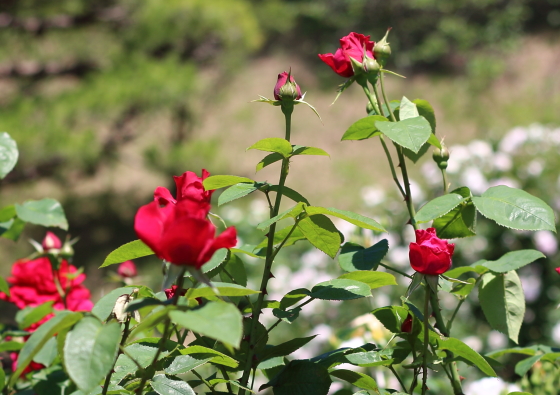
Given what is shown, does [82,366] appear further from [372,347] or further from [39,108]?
[39,108]

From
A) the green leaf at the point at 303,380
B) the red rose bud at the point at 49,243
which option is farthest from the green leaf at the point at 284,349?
the red rose bud at the point at 49,243

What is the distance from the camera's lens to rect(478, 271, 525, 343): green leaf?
440mm

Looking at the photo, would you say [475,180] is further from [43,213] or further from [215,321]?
[215,321]

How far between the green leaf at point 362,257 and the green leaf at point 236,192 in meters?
0.10

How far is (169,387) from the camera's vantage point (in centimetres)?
29

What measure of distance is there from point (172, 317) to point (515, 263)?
0.28m

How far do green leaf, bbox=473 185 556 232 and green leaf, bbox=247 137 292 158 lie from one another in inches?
4.9

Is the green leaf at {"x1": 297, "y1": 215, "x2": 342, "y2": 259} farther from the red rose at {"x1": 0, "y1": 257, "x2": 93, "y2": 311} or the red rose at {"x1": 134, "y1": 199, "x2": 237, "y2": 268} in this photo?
the red rose at {"x1": 0, "y1": 257, "x2": 93, "y2": 311}

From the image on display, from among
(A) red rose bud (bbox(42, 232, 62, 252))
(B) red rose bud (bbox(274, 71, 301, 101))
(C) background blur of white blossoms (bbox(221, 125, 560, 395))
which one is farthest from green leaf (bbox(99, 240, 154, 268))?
(C) background blur of white blossoms (bbox(221, 125, 560, 395))

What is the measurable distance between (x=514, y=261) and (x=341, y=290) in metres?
0.16

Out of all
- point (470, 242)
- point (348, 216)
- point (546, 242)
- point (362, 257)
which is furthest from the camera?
point (470, 242)

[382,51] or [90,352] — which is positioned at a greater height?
[382,51]

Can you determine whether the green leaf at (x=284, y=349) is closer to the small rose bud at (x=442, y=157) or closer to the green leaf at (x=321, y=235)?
the green leaf at (x=321, y=235)

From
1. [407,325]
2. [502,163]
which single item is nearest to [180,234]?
[407,325]
